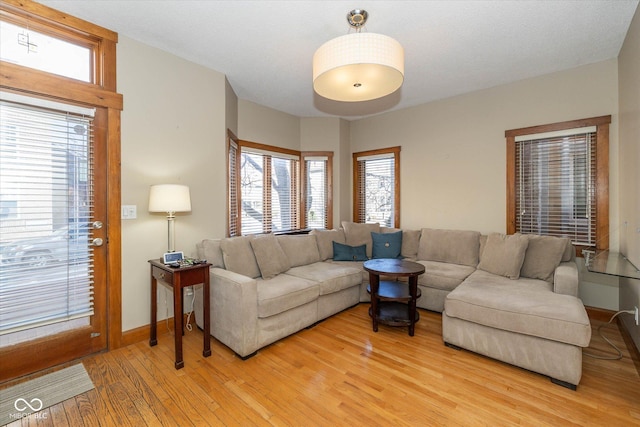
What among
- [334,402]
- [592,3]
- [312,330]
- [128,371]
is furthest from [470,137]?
[128,371]

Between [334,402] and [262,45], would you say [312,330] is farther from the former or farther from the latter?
[262,45]

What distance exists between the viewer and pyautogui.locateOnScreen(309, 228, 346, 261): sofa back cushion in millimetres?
4008

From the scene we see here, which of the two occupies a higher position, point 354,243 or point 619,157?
point 619,157

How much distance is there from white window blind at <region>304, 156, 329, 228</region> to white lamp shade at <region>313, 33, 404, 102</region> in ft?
8.93

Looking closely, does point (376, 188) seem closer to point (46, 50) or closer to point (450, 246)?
point (450, 246)

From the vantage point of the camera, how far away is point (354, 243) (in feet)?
13.9

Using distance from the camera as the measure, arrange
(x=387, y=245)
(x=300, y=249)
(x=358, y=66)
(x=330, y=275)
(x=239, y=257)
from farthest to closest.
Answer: (x=387, y=245)
(x=300, y=249)
(x=330, y=275)
(x=239, y=257)
(x=358, y=66)

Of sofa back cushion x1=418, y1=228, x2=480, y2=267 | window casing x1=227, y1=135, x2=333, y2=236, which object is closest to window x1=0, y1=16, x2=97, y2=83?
window casing x1=227, y1=135, x2=333, y2=236

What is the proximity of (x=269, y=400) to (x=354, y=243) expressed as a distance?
261 centimetres

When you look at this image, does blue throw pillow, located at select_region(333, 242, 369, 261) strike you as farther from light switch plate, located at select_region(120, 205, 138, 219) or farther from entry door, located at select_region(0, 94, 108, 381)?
entry door, located at select_region(0, 94, 108, 381)

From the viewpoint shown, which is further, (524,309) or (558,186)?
(558,186)

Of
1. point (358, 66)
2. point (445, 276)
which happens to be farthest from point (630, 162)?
point (358, 66)

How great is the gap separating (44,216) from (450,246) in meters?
4.16

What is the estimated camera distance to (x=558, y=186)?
3355 millimetres
